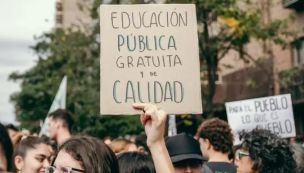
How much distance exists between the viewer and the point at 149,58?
149 inches

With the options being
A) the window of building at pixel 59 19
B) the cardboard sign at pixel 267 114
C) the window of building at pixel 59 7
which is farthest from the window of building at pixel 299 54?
the window of building at pixel 59 19

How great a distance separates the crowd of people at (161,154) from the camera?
287 cm

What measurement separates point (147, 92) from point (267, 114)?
176 inches

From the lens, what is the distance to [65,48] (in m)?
21.7

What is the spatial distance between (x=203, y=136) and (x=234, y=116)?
300 centimetres

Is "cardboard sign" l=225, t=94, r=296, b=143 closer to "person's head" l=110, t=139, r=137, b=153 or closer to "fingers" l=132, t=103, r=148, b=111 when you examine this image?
"person's head" l=110, t=139, r=137, b=153

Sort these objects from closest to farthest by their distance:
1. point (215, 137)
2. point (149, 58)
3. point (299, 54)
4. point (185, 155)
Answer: point (149, 58) → point (185, 155) → point (215, 137) → point (299, 54)

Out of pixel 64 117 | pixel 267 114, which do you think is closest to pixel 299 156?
pixel 267 114

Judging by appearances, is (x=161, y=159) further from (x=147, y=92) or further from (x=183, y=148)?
(x=183, y=148)

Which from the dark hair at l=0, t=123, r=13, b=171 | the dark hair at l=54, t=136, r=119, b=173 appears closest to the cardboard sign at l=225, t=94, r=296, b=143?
the dark hair at l=0, t=123, r=13, b=171

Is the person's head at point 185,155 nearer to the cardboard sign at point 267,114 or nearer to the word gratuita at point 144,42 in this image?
the word gratuita at point 144,42

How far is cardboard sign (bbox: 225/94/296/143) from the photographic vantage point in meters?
7.66

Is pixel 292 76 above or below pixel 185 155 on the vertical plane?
above

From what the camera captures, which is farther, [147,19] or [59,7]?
[59,7]
